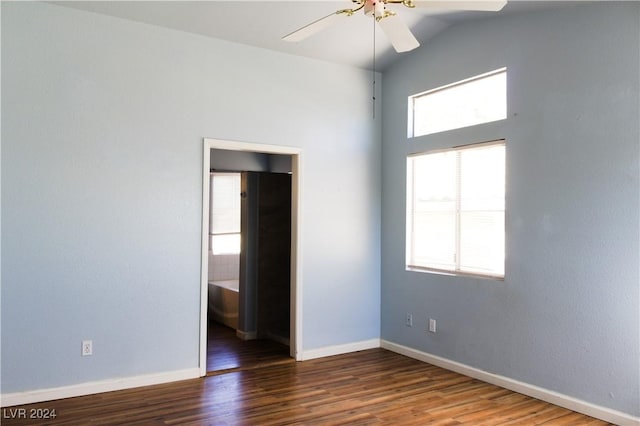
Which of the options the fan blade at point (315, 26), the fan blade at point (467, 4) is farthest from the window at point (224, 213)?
the fan blade at point (467, 4)

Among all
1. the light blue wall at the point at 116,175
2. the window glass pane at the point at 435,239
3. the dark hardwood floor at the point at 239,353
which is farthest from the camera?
the window glass pane at the point at 435,239

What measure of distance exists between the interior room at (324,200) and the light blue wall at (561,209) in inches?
0.6

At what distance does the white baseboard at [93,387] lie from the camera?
3.58 metres

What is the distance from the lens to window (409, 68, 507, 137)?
4336 mm

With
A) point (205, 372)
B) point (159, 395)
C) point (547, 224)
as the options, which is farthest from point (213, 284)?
point (547, 224)

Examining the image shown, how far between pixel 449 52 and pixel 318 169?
5.71 ft

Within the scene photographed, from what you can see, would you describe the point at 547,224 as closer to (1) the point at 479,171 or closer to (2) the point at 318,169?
(1) the point at 479,171

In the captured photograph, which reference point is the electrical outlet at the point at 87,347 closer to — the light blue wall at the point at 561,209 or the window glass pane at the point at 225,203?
the light blue wall at the point at 561,209

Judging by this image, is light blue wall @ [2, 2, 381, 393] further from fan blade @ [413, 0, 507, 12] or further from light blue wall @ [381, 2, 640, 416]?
fan blade @ [413, 0, 507, 12]

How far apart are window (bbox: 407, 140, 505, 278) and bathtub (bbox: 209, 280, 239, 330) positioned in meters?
2.54

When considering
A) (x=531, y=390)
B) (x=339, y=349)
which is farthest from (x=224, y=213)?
(x=531, y=390)

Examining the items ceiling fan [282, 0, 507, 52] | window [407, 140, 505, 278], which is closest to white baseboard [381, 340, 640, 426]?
window [407, 140, 505, 278]

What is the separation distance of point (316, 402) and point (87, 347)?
1876 millimetres

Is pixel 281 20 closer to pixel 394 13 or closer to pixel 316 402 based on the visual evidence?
pixel 394 13
